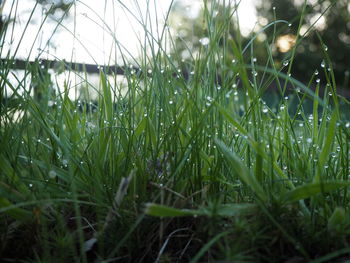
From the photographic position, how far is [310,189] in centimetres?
67

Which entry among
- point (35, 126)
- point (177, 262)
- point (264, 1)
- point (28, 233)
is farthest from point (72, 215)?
point (264, 1)

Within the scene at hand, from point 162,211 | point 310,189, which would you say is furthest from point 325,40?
point 162,211

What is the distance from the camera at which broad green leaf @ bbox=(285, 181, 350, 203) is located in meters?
0.66

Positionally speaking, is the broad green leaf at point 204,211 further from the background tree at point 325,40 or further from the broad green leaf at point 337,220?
the background tree at point 325,40

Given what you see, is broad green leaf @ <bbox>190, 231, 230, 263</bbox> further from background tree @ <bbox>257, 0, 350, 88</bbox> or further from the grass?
background tree @ <bbox>257, 0, 350, 88</bbox>

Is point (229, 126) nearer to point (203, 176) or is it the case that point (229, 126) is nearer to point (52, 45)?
point (203, 176)

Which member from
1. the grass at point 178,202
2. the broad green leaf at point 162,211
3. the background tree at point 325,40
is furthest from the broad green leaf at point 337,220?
the background tree at point 325,40

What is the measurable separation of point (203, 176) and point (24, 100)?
44 centimetres

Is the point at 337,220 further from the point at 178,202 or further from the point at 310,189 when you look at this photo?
the point at 178,202

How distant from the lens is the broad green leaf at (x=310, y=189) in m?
0.66

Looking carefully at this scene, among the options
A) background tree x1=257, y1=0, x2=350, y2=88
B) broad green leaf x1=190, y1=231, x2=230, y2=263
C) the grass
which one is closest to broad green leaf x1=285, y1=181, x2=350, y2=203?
the grass

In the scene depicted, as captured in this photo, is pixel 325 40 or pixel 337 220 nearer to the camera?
pixel 337 220

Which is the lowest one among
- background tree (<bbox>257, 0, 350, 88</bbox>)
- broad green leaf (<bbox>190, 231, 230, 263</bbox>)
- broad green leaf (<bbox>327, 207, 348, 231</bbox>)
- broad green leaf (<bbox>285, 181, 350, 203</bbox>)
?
broad green leaf (<bbox>190, 231, 230, 263</bbox>)

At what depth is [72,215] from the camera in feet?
2.76
